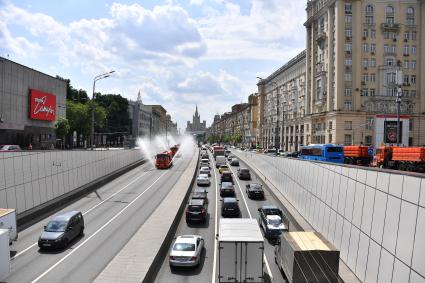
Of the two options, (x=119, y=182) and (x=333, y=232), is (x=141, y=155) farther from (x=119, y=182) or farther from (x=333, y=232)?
(x=333, y=232)

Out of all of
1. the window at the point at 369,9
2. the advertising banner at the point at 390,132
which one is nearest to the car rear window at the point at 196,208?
the advertising banner at the point at 390,132

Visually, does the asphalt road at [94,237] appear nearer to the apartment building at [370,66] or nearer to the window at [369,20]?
the apartment building at [370,66]

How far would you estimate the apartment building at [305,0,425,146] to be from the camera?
82.8m

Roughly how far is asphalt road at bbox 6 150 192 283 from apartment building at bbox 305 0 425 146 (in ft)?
147

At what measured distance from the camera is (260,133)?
165375 millimetres

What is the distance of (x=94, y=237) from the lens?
2912 centimetres

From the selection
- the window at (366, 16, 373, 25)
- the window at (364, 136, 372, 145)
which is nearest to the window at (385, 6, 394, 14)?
the window at (366, 16, 373, 25)

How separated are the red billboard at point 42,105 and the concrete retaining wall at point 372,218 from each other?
179ft

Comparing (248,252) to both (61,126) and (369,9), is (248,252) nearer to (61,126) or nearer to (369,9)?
(61,126)

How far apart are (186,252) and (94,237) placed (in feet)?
28.6

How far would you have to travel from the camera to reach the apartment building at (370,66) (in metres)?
82.8

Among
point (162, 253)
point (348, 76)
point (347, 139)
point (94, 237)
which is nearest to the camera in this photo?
Result: point (162, 253)

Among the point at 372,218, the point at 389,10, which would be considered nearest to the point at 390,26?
the point at 389,10

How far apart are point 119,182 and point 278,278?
36.2 metres
